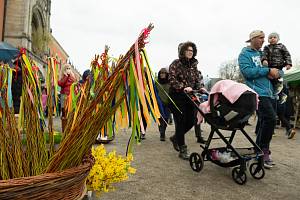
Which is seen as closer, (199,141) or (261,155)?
(261,155)

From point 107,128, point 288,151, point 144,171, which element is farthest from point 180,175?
point 288,151

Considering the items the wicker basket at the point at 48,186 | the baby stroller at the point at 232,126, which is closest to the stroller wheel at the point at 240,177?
the baby stroller at the point at 232,126

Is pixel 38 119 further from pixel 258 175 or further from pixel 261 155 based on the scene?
pixel 258 175

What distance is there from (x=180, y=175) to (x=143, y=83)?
7.39 ft

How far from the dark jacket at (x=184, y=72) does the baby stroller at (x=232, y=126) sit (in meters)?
0.64

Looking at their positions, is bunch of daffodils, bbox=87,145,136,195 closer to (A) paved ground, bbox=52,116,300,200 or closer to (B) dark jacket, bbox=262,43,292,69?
(A) paved ground, bbox=52,116,300,200

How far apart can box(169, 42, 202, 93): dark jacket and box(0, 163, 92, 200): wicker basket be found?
283 cm

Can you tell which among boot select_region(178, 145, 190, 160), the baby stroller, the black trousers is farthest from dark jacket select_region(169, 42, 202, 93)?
boot select_region(178, 145, 190, 160)

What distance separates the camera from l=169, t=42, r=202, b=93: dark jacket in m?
3.82

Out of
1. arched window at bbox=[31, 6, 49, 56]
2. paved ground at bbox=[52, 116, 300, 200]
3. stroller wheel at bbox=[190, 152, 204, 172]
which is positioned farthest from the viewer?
arched window at bbox=[31, 6, 49, 56]

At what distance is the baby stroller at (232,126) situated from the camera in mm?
2848

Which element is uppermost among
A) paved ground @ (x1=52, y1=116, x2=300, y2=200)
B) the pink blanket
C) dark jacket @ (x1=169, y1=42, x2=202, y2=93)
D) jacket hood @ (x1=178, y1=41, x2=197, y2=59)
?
jacket hood @ (x1=178, y1=41, x2=197, y2=59)

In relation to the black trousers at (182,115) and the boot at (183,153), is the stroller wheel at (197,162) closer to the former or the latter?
the boot at (183,153)

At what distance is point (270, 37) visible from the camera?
15.3 ft
